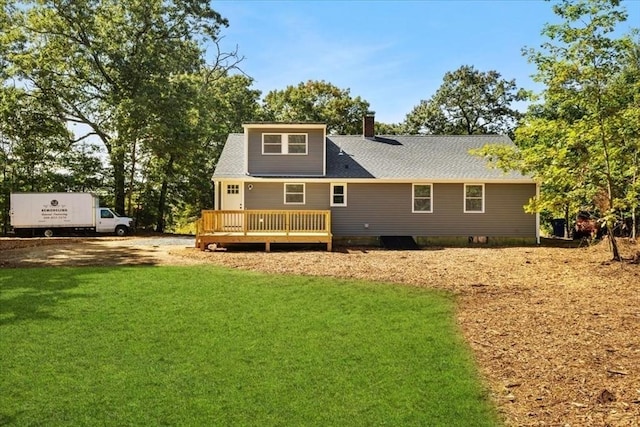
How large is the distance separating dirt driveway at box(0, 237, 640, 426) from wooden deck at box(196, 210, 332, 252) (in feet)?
2.57

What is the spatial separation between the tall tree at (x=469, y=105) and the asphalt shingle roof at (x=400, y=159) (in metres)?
14.6

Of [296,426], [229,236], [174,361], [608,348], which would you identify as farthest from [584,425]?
[229,236]

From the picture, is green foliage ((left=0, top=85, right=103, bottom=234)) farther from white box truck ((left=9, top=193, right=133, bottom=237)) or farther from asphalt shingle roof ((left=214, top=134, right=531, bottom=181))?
asphalt shingle roof ((left=214, top=134, right=531, bottom=181))

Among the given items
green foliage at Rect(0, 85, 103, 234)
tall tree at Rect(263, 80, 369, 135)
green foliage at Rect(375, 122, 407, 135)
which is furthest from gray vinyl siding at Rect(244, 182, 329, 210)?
green foliage at Rect(375, 122, 407, 135)

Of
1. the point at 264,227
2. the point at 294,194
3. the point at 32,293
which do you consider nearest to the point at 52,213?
the point at 264,227

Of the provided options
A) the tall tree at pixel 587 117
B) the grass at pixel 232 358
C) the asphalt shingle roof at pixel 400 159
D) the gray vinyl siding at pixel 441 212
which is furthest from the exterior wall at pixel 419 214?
the grass at pixel 232 358

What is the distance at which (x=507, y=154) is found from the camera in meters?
13.2

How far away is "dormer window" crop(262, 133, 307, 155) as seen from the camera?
61.9ft

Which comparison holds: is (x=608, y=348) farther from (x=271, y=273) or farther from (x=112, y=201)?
(x=112, y=201)

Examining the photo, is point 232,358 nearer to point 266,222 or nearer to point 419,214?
point 266,222

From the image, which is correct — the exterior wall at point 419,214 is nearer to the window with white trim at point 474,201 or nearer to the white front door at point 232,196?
the window with white trim at point 474,201

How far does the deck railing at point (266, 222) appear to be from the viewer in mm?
15952

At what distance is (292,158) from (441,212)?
6269 mm

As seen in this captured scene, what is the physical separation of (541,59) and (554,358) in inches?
345
